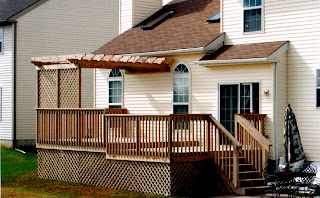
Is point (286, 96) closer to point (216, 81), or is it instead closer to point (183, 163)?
point (216, 81)

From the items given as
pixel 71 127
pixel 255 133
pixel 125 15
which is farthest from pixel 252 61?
pixel 125 15

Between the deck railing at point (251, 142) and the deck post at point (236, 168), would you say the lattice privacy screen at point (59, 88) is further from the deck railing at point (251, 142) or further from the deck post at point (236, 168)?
the deck post at point (236, 168)

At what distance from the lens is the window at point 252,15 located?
19.8 metres

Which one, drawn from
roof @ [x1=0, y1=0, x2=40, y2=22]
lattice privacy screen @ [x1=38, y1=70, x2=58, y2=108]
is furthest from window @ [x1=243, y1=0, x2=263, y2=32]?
roof @ [x1=0, y1=0, x2=40, y2=22]

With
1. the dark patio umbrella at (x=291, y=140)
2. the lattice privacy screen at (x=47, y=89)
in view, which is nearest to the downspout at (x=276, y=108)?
the dark patio umbrella at (x=291, y=140)

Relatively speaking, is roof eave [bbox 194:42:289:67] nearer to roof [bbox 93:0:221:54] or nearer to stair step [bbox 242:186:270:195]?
roof [bbox 93:0:221:54]

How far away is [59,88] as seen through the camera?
19.6m

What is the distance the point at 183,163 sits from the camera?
650 inches

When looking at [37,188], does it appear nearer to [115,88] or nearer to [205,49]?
[115,88]

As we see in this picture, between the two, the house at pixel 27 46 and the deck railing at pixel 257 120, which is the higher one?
the house at pixel 27 46

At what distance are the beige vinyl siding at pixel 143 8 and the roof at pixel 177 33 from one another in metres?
0.28

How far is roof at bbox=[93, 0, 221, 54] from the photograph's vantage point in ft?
70.1

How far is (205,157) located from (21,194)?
216 inches

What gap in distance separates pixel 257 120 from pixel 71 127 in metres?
6.07
